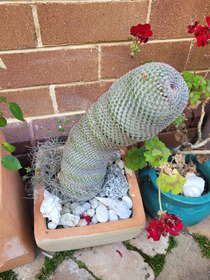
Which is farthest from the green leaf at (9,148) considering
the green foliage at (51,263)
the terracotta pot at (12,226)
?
the green foliage at (51,263)

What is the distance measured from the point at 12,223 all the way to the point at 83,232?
0.90 feet

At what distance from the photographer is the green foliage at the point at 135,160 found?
0.98 meters

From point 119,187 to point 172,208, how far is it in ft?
0.91

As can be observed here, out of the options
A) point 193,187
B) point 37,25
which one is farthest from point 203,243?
point 37,25

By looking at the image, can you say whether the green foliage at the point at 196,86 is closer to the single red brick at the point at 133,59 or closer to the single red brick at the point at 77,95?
the single red brick at the point at 133,59

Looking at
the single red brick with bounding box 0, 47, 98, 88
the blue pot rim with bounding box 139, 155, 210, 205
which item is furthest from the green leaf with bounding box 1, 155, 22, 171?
the blue pot rim with bounding box 139, 155, 210, 205

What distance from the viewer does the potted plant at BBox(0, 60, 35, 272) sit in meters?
0.75

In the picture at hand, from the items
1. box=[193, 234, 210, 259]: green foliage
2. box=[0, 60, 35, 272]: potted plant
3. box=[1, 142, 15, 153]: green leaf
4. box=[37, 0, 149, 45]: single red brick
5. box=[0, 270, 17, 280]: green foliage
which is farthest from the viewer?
box=[193, 234, 210, 259]: green foliage

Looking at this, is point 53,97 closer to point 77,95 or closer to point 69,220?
point 77,95

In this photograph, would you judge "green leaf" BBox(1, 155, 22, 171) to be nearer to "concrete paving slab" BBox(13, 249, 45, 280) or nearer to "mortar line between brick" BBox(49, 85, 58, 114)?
"mortar line between brick" BBox(49, 85, 58, 114)

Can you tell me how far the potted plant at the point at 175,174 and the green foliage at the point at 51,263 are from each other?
50 centimetres

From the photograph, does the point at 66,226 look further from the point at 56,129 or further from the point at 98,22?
the point at 98,22

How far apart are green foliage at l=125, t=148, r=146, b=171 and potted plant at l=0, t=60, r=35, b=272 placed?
52 centimetres

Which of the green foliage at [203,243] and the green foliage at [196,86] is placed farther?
the green foliage at [203,243]
